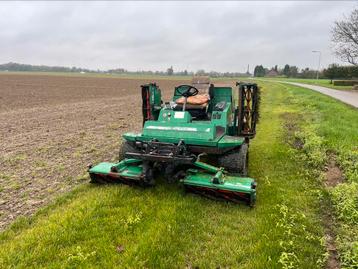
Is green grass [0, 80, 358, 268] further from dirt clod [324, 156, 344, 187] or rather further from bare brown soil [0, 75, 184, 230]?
bare brown soil [0, 75, 184, 230]

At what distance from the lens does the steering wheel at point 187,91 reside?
728cm

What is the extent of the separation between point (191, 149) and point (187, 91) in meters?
1.81

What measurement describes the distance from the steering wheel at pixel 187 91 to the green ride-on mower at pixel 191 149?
22mm

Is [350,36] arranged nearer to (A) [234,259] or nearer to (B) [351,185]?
(B) [351,185]

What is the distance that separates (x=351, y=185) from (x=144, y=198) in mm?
3453

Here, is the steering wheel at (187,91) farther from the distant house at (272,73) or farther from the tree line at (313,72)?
the distant house at (272,73)

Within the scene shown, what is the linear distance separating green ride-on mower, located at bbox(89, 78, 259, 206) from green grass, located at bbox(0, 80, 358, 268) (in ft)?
0.84

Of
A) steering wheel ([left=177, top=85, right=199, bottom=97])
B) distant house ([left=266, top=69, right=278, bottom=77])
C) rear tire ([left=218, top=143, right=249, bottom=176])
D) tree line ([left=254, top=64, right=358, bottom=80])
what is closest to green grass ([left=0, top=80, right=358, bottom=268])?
rear tire ([left=218, top=143, right=249, bottom=176])

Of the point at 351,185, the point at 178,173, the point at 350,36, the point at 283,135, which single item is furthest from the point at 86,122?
the point at 350,36

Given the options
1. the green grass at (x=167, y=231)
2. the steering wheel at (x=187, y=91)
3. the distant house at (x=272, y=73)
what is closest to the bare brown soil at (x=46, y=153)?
the green grass at (x=167, y=231)

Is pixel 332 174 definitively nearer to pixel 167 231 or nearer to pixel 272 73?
pixel 167 231

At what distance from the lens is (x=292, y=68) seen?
357 ft

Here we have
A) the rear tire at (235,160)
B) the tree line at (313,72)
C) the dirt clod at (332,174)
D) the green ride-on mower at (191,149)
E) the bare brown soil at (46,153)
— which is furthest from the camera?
the tree line at (313,72)

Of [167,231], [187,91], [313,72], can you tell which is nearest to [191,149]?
[187,91]
